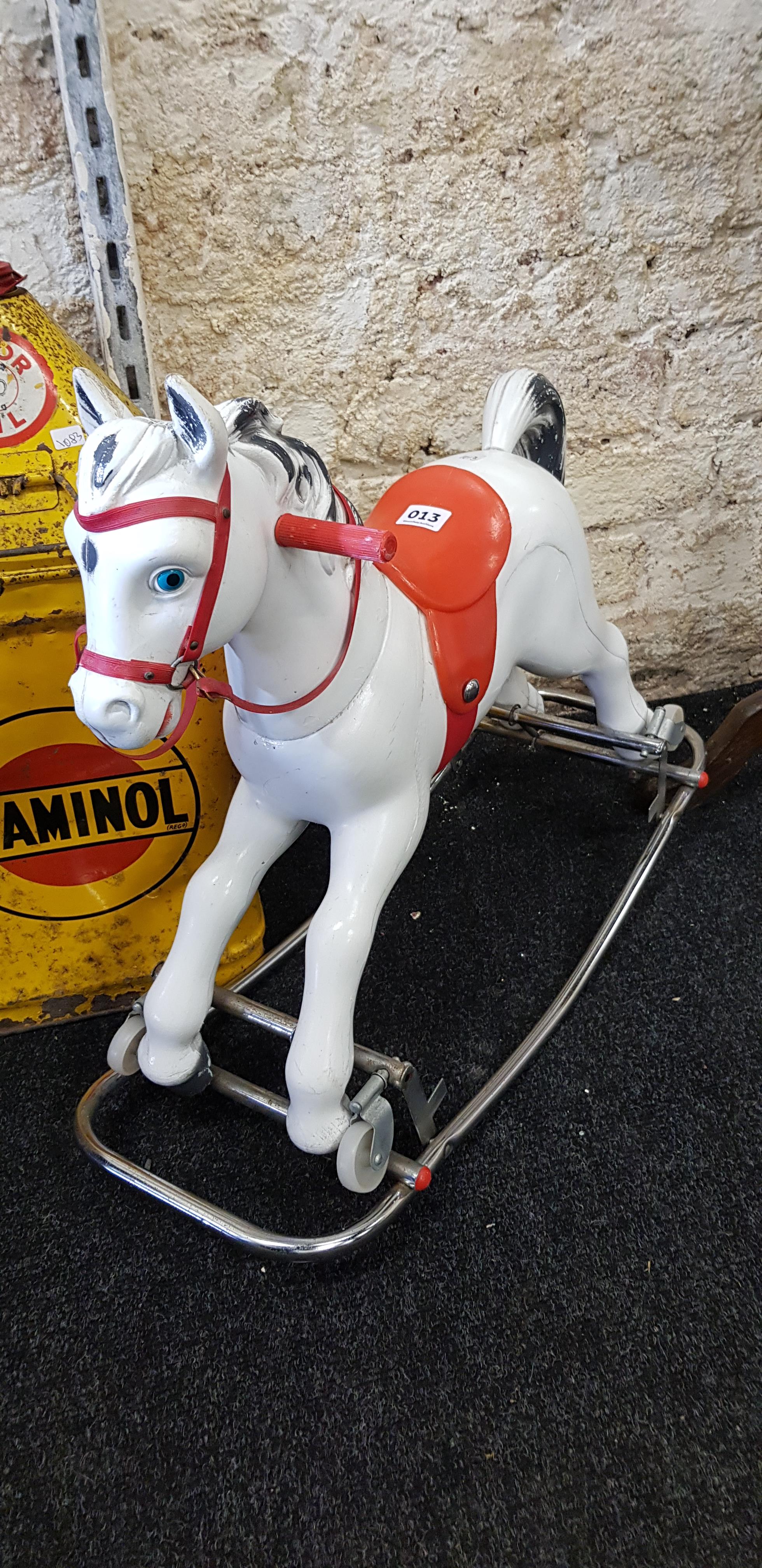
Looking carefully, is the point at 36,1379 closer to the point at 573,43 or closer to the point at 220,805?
the point at 220,805

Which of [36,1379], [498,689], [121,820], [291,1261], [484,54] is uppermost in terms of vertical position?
[484,54]

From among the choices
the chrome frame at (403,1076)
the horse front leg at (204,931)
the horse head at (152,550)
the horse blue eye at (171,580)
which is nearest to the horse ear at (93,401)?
the horse head at (152,550)

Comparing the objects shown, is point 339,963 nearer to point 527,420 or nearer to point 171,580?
point 171,580

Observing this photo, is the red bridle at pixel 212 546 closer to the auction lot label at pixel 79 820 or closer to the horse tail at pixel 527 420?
the auction lot label at pixel 79 820

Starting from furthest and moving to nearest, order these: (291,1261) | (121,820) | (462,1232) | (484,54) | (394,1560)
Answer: (484,54)
(121,820)
(462,1232)
(291,1261)
(394,1560)

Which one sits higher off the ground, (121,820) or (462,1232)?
(121,820)

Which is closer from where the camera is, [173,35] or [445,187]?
[173,35]

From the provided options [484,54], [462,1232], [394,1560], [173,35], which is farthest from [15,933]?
[484,54]

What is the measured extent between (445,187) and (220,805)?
3.05ft

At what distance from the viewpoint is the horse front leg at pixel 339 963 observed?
0.86m

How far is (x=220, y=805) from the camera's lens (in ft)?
3.81

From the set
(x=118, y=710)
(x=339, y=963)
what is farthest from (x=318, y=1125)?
(x=118, y=710)

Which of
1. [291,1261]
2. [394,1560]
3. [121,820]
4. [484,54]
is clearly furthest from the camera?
[484,54]

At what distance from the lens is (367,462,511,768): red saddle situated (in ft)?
3.08
